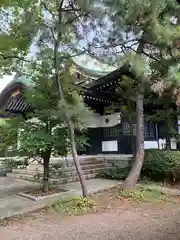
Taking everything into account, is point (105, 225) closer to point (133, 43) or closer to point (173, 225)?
point (173, 225)

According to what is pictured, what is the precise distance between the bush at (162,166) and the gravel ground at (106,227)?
2.84 meters

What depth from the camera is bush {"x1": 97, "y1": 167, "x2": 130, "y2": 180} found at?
8.93 meters

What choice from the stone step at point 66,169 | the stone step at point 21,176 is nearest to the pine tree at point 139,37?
the stone step at point 66,169

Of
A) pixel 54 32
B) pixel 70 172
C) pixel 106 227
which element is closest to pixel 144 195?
pixel 106 227

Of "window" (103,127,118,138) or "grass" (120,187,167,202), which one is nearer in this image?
"grass" (120,187,167,202)

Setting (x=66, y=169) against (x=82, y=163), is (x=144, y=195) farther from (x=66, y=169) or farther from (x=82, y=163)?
(x=82, y=163)

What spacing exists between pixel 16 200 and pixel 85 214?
2210 millimetres

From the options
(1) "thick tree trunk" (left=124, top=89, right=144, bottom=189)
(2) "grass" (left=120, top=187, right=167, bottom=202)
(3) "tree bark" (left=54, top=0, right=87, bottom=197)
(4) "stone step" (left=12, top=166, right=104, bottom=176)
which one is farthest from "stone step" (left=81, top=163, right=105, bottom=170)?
(3) "tree bark" (left=54, top=0, right=87, bottom=197)

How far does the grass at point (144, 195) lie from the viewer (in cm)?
613

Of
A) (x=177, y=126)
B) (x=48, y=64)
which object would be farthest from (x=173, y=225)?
(x=177, y=126)

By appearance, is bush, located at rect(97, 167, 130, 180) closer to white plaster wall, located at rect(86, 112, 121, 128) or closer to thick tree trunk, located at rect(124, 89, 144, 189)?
thick tree trunk, located at rect(124, 89, 144, 189)

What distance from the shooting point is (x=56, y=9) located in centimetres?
564

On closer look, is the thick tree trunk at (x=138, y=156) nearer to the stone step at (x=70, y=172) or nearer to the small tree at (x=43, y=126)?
the small tree at (x=43, y=126)

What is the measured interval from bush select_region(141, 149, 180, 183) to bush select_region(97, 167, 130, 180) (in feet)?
2.11
